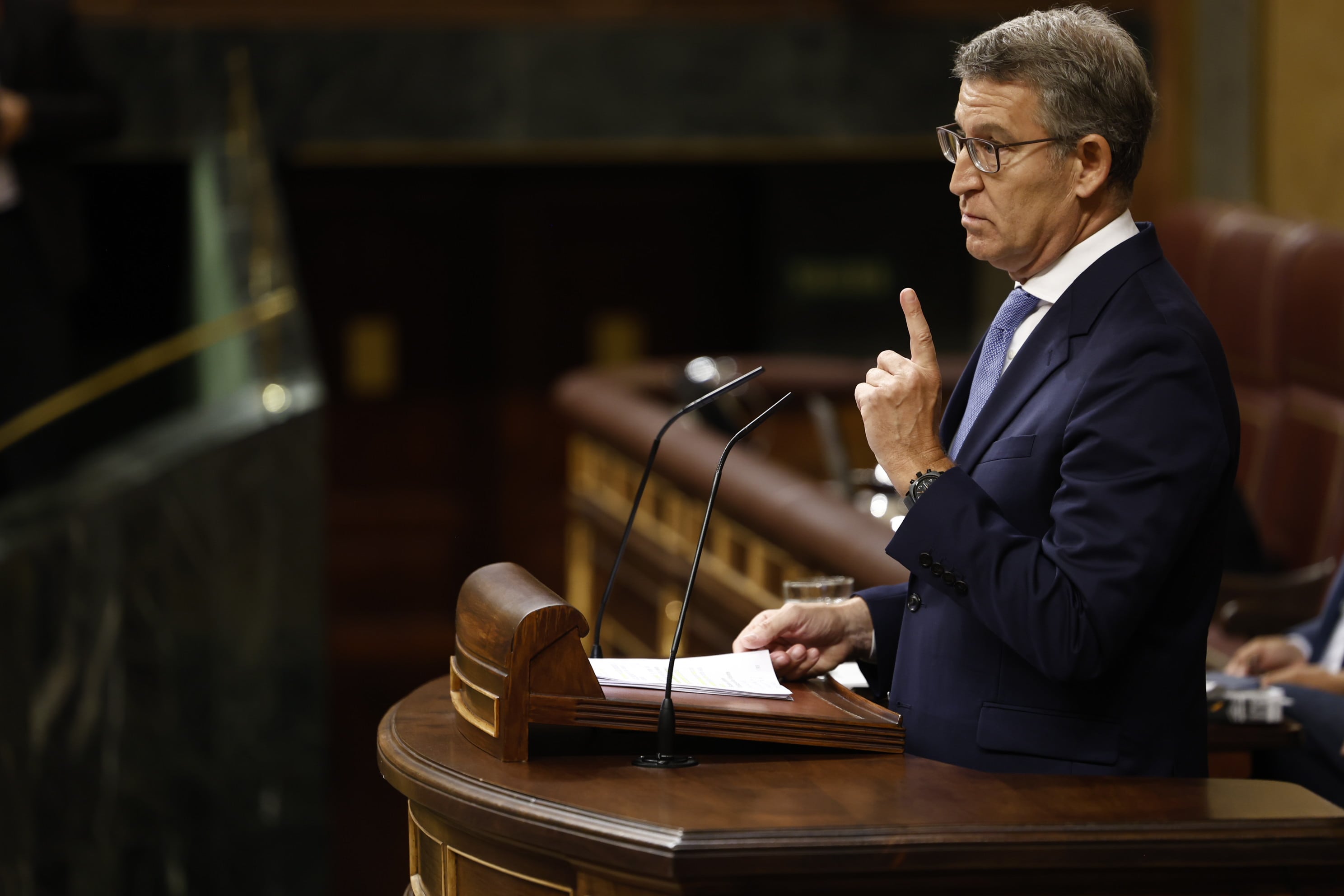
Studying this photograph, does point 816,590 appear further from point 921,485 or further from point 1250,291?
point 1250,291

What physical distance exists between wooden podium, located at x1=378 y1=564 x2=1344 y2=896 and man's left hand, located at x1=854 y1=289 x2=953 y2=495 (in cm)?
26

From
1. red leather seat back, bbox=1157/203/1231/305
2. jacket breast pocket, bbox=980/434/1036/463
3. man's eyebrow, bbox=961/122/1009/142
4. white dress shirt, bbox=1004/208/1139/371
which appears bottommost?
red leather seat back, bbox=1157/203/1231/305

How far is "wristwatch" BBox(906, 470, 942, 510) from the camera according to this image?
159cm

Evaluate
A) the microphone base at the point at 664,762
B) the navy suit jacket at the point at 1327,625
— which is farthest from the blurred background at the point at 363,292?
the microphone base at the point at 664,762

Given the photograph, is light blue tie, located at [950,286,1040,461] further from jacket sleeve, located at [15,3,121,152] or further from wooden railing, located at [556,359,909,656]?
jacket sleeve, located at [15,3,121,152]

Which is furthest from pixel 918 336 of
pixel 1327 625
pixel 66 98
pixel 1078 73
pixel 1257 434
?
pixel 66 98

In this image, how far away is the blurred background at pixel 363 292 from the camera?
4449 millimetres

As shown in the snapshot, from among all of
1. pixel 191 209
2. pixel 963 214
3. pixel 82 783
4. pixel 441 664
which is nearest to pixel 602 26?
pixel 191 209

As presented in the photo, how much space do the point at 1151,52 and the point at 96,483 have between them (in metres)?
4.38

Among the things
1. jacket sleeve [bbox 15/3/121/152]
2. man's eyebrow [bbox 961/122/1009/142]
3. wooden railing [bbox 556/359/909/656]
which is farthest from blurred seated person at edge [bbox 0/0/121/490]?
man's eyebrow [bbox 961/122/1009/142]

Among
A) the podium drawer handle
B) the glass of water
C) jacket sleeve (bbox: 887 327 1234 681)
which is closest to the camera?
jacket sleeve (bbox: 887 327 1234 681)

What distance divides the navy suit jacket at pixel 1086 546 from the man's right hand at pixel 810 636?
0.15 m

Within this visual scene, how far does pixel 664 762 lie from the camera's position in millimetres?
1605

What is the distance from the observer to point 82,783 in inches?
170
